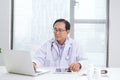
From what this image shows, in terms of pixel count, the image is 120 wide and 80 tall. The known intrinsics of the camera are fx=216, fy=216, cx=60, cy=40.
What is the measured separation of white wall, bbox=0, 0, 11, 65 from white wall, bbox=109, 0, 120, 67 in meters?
1.97

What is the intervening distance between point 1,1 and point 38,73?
2.63 m

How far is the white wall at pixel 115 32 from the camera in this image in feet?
13.2

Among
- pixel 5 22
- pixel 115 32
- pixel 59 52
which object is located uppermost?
pixel 5 22

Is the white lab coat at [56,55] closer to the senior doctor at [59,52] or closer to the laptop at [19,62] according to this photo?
the senior doctor at [59,52]

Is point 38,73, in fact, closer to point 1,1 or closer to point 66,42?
point 66,42

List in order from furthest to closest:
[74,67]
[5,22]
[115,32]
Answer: [5,22]
[115,32]
[74,67]

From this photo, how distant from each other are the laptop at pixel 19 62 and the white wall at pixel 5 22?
230 cm

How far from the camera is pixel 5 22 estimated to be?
13.8ft

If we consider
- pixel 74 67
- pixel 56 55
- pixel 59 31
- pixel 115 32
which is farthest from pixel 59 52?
pixel 115 32

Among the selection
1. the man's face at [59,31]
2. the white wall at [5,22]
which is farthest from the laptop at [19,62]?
the white wall at [5,22]

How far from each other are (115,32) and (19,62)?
8.47 feet

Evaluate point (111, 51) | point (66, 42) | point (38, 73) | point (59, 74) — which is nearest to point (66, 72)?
point (59, 74)

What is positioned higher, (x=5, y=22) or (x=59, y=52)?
(x=5, y=22)

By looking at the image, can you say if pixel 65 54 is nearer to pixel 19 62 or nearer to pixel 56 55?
pixel 56 55
